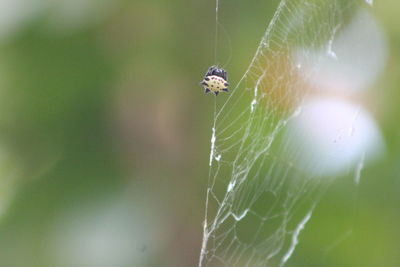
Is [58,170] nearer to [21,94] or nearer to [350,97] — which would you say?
[21,94]

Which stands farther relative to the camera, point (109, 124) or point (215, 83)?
point (109, 124)

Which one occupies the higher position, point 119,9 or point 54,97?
point 119,9

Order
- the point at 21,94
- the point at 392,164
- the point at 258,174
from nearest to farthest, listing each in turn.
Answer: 1. the point at 21,94
2. the point at 258,174
3. the point at 392,164

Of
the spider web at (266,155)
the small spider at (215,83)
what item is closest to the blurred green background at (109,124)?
the spider web at (266,155)

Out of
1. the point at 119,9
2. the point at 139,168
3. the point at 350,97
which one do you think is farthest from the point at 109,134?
the point at 350,97

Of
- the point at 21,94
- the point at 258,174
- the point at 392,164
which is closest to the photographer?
the point at 21,94

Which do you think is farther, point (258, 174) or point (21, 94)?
point (258, 174)

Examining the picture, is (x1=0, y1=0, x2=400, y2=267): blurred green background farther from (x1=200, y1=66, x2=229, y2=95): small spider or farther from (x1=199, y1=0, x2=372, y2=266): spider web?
(x1=200, y1=66, x2=229, y2=95): small spider
